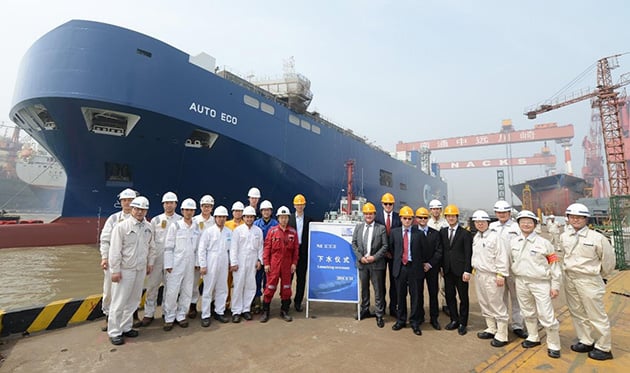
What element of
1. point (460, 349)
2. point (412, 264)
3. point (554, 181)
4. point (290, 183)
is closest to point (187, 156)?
point (290, 183)

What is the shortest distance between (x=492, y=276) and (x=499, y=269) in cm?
13

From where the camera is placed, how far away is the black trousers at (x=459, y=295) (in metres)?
3.51

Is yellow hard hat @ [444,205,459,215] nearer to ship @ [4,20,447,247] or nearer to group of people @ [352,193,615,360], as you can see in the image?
group of people @ [352,193,615,360]

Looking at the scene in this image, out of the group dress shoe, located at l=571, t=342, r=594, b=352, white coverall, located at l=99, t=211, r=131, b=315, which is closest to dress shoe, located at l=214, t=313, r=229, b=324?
white coverall, located at l=99, t=211, r=131, b=315

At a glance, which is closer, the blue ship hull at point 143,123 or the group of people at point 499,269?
the group of people at point 499,269

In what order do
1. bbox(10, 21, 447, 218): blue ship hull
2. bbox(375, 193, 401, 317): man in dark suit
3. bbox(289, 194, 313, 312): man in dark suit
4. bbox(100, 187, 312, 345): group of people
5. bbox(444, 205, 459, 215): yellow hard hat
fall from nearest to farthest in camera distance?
bbox(100, 187, 312, 345): group of people
bbox(444, 205, 459, 215): yellow hard hat
bbox(375, 193, 401, 317): man in dark suit
bbox(289, 194, 313, 312): man in dark suit
bbox(10, 21, 447, 218): blue ship hull

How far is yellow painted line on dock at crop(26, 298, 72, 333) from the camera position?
3.29 meters

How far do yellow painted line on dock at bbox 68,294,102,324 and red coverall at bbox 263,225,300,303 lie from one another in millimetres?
2125

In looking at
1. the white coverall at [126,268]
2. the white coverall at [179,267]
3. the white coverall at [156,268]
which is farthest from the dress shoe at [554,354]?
the white coverall at [126,268]

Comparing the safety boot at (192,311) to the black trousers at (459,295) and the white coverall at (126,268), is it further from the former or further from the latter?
the black trousers at (459,295)

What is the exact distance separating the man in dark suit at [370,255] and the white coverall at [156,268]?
2512mm

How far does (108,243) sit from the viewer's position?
348 centimetres

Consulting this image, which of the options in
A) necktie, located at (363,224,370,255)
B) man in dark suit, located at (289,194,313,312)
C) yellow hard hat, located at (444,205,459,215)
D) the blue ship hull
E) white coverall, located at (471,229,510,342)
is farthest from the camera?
the blue ship hull

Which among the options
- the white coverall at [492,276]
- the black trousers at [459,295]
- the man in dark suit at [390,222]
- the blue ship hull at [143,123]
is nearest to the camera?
the white coverall at [492,276]
